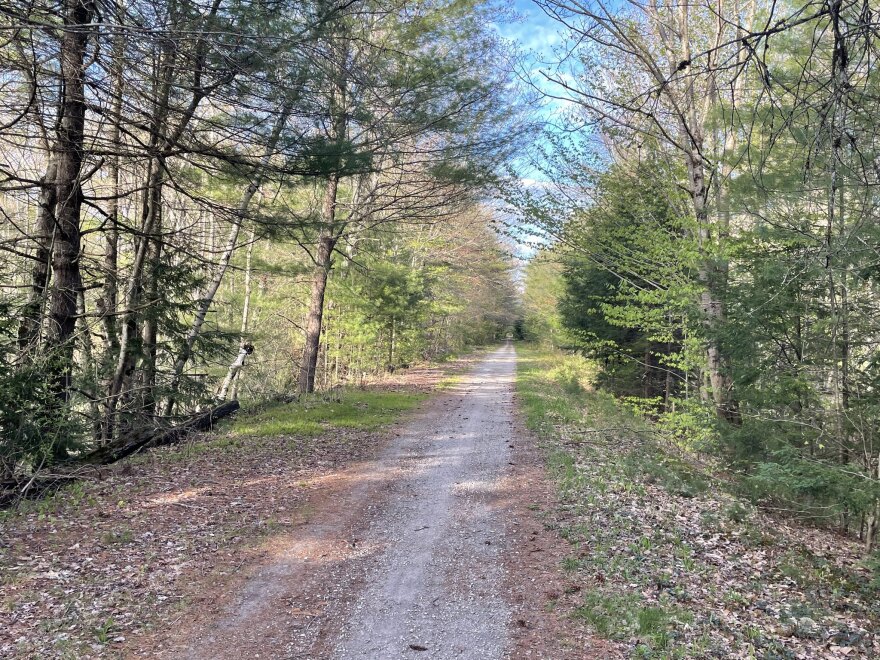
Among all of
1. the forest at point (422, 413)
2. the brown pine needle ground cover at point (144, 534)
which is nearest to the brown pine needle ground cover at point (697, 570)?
the forest at point (422, 413)

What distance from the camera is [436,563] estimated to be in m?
5.08

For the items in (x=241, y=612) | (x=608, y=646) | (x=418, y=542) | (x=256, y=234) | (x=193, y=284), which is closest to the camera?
(x=608, y=646)

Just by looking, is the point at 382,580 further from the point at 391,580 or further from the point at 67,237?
the point at 67,237

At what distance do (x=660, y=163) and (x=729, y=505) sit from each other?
6.86 meters

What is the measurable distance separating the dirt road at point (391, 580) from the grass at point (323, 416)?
2638 mm

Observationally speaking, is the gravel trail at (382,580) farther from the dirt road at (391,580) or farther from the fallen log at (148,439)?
the fallen log at (148,439)

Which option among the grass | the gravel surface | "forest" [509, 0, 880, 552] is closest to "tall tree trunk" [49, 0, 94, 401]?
the grass

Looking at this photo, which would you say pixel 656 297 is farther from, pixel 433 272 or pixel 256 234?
pixel 433 272

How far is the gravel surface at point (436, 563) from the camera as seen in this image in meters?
3.86

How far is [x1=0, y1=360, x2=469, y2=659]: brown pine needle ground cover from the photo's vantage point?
3.87 metres

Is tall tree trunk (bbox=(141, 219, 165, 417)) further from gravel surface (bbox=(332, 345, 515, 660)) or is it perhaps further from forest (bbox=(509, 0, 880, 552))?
forest (bbox=(509, 0, 880, 552))

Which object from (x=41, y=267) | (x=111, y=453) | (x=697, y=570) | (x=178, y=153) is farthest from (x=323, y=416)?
(x=697, y=570)

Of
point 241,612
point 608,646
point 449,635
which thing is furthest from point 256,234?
point 608,646

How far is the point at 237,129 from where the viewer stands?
6484 millimetres
